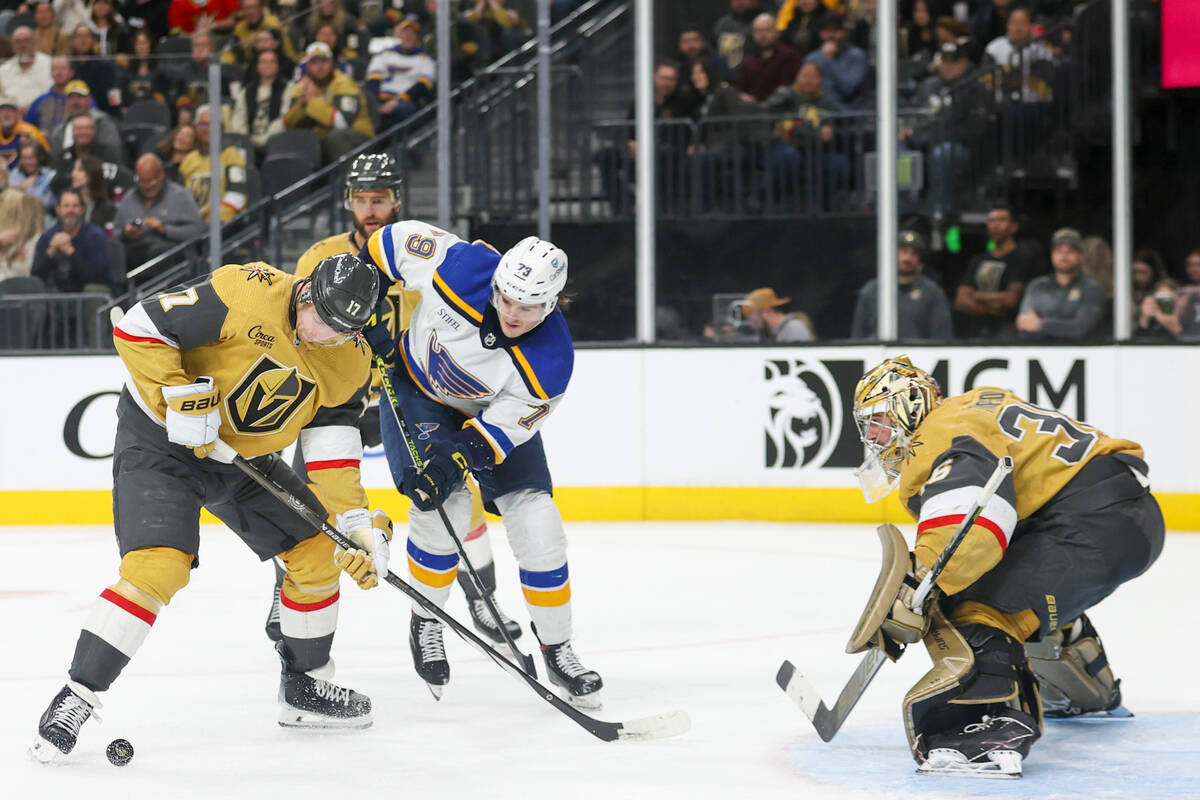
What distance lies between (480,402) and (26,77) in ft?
15.3

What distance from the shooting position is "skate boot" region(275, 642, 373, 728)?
3307 mm

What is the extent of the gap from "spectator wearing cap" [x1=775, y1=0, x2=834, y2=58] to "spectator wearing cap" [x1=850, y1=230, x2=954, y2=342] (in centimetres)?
132

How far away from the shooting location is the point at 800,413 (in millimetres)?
6895

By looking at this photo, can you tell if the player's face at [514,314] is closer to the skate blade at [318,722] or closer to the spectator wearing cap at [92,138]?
the skate blade at [318,722]

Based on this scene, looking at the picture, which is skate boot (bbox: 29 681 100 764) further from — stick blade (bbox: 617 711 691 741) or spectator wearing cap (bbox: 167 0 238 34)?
spectator wearing cap (bbox: 167 0 238 34)

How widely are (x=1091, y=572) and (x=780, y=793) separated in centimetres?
76

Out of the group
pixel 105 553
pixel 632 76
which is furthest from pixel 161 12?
pixel 105 553

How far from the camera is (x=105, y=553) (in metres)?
6.05

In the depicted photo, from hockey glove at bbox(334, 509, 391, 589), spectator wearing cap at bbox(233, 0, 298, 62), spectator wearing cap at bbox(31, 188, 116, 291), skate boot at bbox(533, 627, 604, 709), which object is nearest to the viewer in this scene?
hockey glove at bbox(334, 509, 391, 589)

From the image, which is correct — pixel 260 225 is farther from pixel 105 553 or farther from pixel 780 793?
pixel 780 793

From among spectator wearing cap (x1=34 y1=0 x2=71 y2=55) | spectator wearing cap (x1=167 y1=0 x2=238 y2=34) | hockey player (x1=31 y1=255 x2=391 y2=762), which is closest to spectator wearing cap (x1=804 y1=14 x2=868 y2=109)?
spectator wearing cap (x1=167 y1=0 x2=238 y2=34)

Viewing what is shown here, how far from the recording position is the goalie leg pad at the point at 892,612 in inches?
114

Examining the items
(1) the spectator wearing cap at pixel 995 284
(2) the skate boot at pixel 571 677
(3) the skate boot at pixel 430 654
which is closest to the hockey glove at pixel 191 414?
(3) the skate boot at pixel 430 654

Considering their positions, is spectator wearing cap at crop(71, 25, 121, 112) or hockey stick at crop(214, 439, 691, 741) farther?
spectator wearing cap at crop(71, 25, 121, 112)
